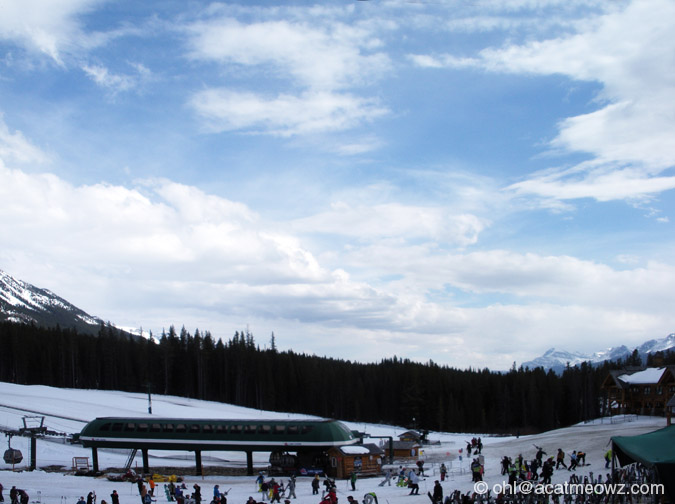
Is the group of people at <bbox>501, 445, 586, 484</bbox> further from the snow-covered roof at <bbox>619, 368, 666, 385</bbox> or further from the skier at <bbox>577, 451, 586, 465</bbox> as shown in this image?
the snow-covered roof at <bbox>619, 368, 666, 385</bbox>

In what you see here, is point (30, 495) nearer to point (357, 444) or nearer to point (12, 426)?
point (357, 444)

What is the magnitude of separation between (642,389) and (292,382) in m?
68.0

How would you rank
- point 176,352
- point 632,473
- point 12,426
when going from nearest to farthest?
1. point 632,473
2. point 12,426
3. point 176,352

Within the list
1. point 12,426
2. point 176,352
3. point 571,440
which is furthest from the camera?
point 176,352

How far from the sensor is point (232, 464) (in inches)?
1949

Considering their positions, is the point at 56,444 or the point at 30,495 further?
the point at 56,444

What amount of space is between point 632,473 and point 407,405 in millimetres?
85303

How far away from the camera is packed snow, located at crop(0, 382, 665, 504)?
107ft

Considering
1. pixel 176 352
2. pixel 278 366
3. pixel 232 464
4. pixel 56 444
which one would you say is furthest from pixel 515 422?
pixel 56 444

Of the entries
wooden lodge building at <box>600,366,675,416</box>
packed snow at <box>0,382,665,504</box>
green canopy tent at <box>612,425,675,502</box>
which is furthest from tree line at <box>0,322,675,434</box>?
green canopy tent at <box>612,425,675,502</box>

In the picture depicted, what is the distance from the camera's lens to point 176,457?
51.5 m

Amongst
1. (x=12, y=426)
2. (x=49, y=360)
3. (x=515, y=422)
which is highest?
(x=49, y=360)

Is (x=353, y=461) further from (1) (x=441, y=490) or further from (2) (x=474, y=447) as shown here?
(1) (x=441, y=490)

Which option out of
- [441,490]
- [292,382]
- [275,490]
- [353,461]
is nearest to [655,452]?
[441,490]
